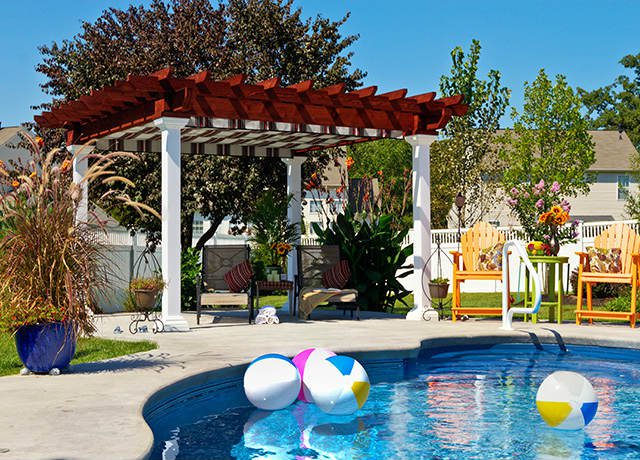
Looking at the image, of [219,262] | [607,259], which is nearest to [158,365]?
[219,262]

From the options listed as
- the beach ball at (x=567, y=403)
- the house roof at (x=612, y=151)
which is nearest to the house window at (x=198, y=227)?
the house roof at (x=612, y=151)

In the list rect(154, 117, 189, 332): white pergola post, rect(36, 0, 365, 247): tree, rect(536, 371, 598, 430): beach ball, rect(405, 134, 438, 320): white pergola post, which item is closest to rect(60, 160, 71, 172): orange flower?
rect(154, 117, 189, 332): white pergola post

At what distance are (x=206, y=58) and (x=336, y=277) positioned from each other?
9.86 m

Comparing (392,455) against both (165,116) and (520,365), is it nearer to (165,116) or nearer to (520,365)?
(520,365)

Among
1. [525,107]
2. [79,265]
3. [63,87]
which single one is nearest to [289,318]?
[79,265]

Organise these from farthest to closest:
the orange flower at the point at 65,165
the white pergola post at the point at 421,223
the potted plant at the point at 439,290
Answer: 1. the white pergola post at the point at 421,223
2. the potted plant at the point at 439,290
3. the orange flower at the point at 65,165

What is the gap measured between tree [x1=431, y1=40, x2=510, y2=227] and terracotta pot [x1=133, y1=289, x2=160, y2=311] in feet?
55.8

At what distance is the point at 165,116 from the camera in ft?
32.3

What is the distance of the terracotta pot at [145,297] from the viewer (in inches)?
391

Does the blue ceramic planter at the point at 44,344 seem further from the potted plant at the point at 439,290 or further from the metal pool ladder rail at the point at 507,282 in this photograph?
the potted plant at the point at 439,290

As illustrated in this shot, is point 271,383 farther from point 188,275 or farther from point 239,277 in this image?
point 188,275

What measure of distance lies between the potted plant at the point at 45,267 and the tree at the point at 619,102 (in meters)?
48.8

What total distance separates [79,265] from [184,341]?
2631 millimetres

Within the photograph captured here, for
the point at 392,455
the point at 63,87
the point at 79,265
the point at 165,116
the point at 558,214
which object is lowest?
the point at 392,455
